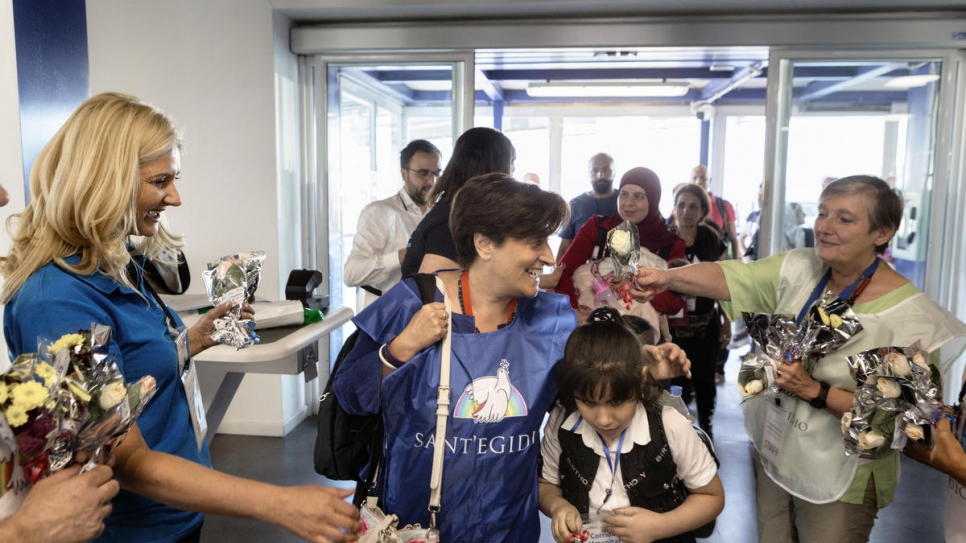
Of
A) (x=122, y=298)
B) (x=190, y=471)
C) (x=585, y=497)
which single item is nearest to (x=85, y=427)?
(x=190, y=471)

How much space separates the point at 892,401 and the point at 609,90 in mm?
7704

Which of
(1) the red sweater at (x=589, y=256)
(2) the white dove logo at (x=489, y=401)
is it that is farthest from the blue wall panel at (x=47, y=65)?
(1) the red sweater at (x=589, y=256)

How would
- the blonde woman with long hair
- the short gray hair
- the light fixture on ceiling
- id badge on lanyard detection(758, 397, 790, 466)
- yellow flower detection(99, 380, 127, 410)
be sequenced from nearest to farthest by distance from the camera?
yellow flower detection(99, 380, 127, 410) → the blonde woman with long hair → the short gray hair → id badge on lanyard detection(758, 397, 790, 466) → the light fixture on ceiling

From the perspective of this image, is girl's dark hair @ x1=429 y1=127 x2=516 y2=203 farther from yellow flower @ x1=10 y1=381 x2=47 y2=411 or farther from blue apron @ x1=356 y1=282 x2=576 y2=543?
yellow flower @ x1=10 y1=381 x2=47 y2=411

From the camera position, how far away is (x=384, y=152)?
4.91 metres

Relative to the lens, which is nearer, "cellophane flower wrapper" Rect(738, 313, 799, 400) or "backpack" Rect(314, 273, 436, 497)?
"backpack" Rect(314, 273, 436, 497)

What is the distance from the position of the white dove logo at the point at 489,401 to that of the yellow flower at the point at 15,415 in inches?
32.6

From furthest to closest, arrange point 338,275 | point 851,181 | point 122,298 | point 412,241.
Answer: point 338,275 < point 412,241 < point 851,181 < point 122,298

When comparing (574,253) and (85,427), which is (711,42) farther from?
(85,427)

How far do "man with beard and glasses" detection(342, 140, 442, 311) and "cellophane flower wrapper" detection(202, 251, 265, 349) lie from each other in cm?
178

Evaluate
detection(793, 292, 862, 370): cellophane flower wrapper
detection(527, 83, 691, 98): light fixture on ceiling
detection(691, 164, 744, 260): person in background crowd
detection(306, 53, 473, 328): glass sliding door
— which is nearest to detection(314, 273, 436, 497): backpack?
detection(793, 292, 862, 370): cellophane flower wrapper

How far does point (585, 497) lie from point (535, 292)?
0.50 meters

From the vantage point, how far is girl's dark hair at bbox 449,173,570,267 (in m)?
1.61

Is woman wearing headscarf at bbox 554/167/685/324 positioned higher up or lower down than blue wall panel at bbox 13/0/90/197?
lower down
